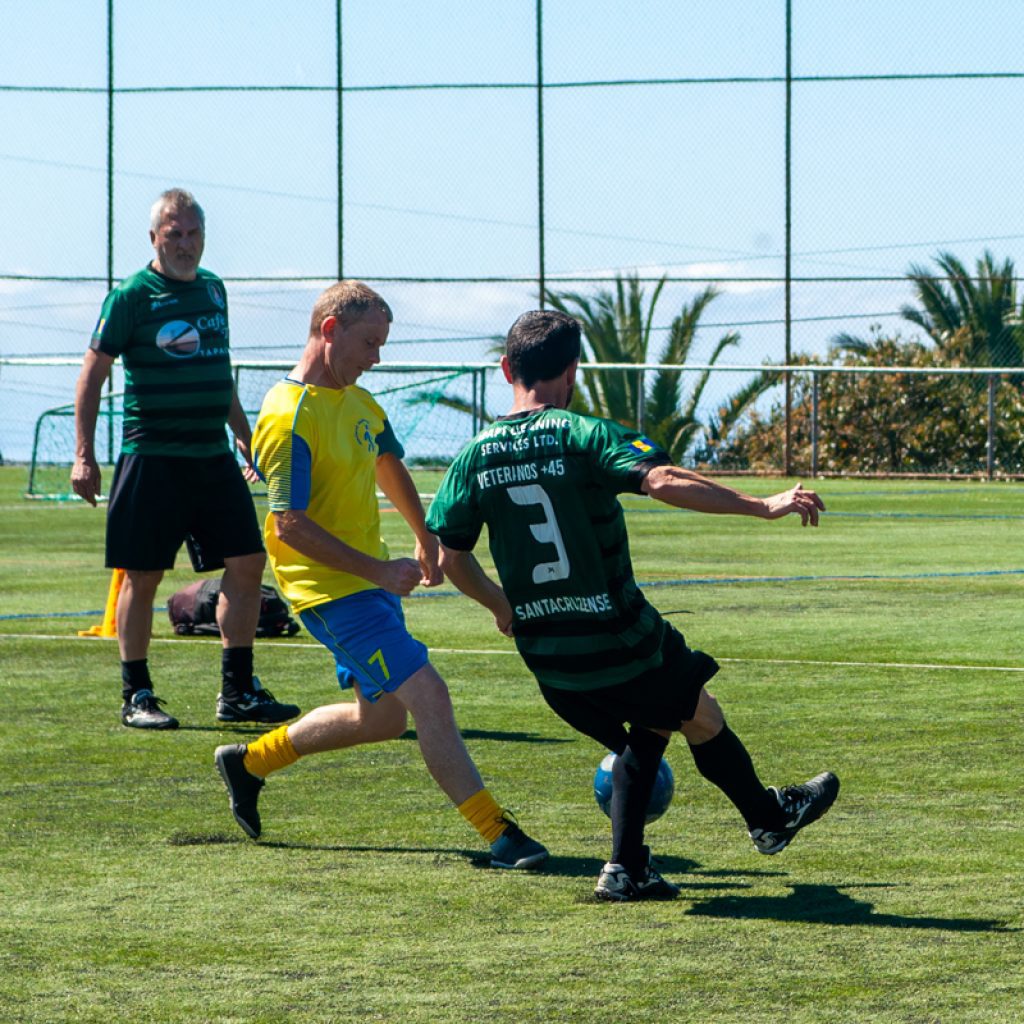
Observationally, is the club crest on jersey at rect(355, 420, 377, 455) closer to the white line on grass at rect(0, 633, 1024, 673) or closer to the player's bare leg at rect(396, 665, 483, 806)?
the player's bare leg at rect(396, 665, 483, 806)

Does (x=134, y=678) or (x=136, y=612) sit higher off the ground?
(x=136, y=612)

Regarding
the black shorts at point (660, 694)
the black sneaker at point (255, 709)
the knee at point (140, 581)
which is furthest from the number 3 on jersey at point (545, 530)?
the knee at point (140, 581)

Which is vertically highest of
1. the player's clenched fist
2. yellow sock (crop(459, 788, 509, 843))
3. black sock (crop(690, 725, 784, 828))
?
the player's clenched fist

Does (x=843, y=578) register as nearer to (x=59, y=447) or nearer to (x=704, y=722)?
(x=704, y=722)

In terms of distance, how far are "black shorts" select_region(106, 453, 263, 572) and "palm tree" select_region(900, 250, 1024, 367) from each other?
31.8 meters

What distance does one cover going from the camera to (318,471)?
5.92 metres

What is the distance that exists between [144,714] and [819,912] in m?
3.74

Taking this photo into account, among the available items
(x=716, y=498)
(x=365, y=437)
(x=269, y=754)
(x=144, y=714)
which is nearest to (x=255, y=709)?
(x=144, y=714)

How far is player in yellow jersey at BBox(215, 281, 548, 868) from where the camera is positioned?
5707 mm

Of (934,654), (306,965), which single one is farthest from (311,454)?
(934,654)

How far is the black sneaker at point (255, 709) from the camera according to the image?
26.5ft

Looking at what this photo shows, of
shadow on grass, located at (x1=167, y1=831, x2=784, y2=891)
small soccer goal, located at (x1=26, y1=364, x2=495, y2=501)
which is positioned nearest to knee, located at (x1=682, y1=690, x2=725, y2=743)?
shadow on grass, located at (x1=167, y1=831, x2=784, y2=891)

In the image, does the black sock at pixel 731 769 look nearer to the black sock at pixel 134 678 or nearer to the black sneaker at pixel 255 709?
the black sneaker at pixel 255 709

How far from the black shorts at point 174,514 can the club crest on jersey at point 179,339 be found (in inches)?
16.4
